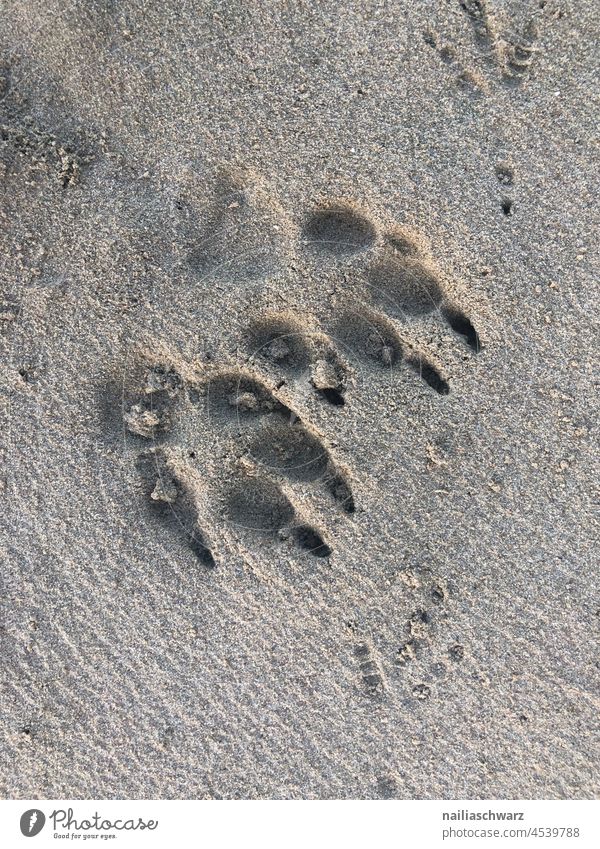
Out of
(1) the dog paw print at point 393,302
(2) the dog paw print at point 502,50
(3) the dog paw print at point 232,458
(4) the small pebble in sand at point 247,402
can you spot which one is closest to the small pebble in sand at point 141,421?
(3) the dog paw print at point 232,458

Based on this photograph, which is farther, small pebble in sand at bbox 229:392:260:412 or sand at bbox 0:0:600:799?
small pebble in sand at bbox 229:392:260:412

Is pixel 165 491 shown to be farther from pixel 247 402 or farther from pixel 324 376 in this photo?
pixel 324 376

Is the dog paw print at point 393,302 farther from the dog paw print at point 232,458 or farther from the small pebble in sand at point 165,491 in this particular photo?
the small pebble in sand at point 165,491

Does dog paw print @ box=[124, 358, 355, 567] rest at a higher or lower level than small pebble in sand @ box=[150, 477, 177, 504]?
higher

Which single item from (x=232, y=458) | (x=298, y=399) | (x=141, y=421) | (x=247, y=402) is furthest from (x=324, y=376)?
(x=141, y=421)

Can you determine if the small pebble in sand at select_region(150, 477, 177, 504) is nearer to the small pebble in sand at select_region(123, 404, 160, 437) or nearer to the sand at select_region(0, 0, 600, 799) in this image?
the sand at select_region(0, 0, 600, 799)

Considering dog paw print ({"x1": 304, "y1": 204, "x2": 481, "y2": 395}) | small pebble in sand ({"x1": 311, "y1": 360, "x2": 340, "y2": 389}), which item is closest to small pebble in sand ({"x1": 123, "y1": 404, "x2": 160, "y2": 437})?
small pebble in sand ({"x1": 311, "y1": 360, "x2": 340, "y2": 389})

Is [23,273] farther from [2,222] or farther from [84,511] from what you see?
[84,511]

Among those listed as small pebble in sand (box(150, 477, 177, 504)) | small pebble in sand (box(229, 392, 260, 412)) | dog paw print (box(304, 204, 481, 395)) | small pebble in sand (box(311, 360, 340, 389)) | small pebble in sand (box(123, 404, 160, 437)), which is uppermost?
dog paw print (box(304, 204, 481, 395))
